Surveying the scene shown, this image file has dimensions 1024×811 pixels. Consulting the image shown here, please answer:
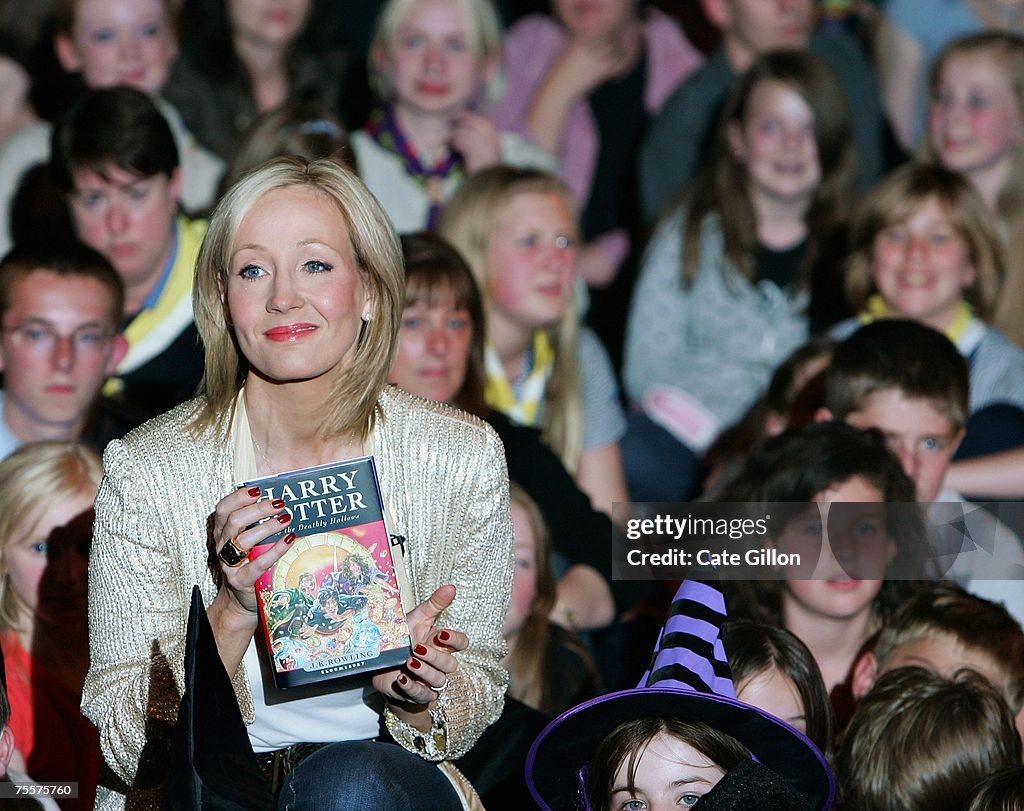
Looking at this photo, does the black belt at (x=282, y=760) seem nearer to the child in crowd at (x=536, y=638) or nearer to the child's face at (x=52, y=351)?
the child in crowd at (x=536, y=638)

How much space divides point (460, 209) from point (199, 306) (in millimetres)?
2013

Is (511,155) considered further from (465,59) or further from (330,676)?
(330,676)

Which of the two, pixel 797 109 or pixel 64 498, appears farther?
pixel 797 109

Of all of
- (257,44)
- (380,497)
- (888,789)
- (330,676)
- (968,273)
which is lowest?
(888,789)

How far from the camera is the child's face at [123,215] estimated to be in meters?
4.08

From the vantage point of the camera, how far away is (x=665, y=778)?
2393 millimetres

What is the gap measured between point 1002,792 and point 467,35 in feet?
10.1

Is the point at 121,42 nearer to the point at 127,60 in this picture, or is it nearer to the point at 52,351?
the point at 127,60

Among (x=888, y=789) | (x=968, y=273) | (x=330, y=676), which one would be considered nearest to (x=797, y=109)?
(x=968, y=273)

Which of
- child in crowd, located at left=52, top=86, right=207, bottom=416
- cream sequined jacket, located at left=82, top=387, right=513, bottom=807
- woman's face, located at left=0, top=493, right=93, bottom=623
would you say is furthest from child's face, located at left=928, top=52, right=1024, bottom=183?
woman's face, located at left=0, top=493, right=93, bottom=623

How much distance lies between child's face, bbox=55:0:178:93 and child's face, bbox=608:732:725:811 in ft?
9.39

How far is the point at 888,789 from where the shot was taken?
2.69 m

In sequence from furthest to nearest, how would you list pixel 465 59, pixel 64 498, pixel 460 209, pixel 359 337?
pixel 465 59 → pixel 460 209 → pixel 64 498 → pixel 359 337

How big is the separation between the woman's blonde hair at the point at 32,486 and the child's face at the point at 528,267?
1396 mm
